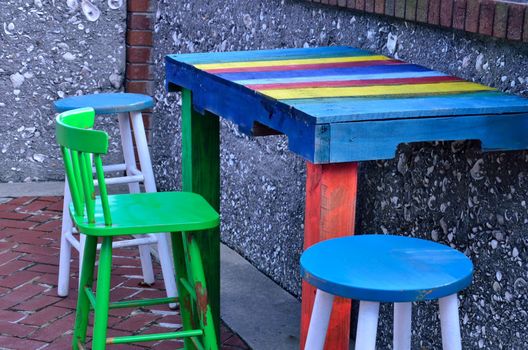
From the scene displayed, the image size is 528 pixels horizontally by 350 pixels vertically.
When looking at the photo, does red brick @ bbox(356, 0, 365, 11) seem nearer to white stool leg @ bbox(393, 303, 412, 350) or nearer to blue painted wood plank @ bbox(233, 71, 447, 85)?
blue painted wood plank @ bbox(233, 71, 447, 85)

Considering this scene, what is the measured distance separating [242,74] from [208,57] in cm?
44

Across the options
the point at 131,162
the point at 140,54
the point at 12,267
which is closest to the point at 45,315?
the point at 12,267

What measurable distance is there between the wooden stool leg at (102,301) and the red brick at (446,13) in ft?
3.99

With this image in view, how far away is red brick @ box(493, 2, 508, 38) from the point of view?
2959 mm

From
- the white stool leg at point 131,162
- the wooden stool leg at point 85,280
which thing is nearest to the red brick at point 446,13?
the wooden stool leg at point 85,280

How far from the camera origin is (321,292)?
2.56 metres

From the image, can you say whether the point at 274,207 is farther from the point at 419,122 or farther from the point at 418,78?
the point at 419,122

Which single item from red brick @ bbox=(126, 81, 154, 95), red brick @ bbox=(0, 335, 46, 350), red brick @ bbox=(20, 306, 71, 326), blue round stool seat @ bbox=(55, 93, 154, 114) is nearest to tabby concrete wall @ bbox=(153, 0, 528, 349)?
blue round stool seat @ bbox=(55, 93, 154, 114)

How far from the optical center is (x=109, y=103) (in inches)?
170

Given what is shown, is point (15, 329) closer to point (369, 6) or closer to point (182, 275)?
point (182, 275)

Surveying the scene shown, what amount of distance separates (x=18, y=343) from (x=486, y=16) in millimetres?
2131

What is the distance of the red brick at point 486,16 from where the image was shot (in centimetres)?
302

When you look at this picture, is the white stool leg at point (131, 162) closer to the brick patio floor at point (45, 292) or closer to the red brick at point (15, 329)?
the brick patio floor at point (45, 292)

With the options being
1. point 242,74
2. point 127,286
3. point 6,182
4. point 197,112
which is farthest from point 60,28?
point 242,74
